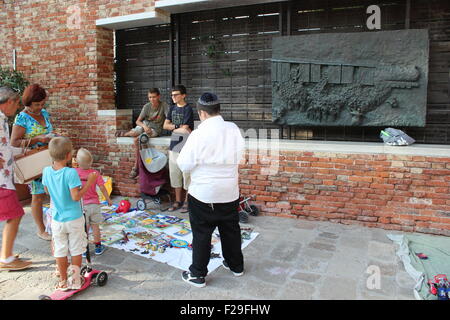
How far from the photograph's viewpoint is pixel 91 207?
4.23m

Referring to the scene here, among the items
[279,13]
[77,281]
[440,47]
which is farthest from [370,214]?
[77,281]

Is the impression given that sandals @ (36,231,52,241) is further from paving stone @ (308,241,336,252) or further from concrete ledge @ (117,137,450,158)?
paving stone @ (308,241,336,252)

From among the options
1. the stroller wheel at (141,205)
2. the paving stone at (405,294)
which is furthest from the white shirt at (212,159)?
the stroller wheel at (141,205)

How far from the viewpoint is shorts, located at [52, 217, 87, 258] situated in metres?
3.44

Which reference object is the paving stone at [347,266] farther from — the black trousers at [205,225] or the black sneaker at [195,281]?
the black sneaker at [195,281]

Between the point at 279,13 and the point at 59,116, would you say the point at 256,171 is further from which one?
the point at 59,116

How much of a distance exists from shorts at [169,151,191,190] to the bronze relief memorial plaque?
5.37ft

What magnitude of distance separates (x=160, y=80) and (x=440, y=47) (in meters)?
4.42

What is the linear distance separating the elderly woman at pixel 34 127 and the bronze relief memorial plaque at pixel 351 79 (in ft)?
10.4

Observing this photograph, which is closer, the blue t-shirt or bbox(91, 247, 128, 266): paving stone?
the blue t-shirt

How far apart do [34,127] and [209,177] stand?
2.40m

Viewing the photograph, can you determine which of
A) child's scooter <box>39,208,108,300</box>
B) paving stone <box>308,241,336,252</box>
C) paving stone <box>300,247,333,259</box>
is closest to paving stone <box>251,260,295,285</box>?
paving stone <box>300,247,333,259</box>

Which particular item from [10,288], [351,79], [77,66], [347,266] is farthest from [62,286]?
[77,66]

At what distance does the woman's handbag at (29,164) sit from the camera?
4.27 m
